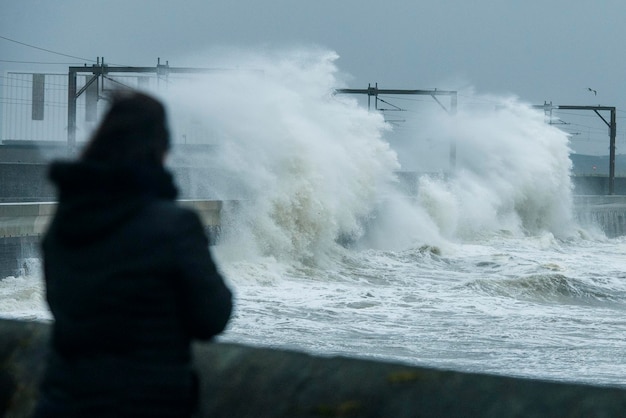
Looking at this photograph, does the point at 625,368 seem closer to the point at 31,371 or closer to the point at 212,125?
the point at 31,371

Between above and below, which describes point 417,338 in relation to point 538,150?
below

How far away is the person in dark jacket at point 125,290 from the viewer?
2.40 meters

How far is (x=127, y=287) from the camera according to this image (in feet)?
7.95

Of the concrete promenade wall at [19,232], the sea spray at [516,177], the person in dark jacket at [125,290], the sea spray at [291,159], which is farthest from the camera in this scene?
the sea spray at [516,177]

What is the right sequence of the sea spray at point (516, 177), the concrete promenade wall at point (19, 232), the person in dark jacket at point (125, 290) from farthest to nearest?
the sea spray at point (516, 177) < the concrete promenade wall at point (19, 232) < the person in dark jacket at point (125, 290)

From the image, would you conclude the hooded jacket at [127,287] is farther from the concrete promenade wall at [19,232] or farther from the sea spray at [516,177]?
the sea spray at [516,177]

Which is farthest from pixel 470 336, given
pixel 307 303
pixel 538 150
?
pixel 538 150

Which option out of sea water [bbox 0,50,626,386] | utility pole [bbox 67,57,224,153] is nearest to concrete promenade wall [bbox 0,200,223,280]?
sea water [bbox 0,50,626,386]

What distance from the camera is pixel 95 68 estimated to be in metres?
34.6

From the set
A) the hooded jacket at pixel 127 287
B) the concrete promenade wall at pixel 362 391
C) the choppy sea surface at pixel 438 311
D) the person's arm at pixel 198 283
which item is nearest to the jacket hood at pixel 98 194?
the hooded jacket at pixel 127 287

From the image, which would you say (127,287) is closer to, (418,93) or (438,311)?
(438,311)

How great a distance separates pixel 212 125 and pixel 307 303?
14102mm

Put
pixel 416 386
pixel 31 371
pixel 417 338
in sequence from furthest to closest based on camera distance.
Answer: pixel 417 338 → pixel 31 371 → pixel 416 386

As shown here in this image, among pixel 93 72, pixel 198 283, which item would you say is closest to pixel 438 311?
pixel 198 283
